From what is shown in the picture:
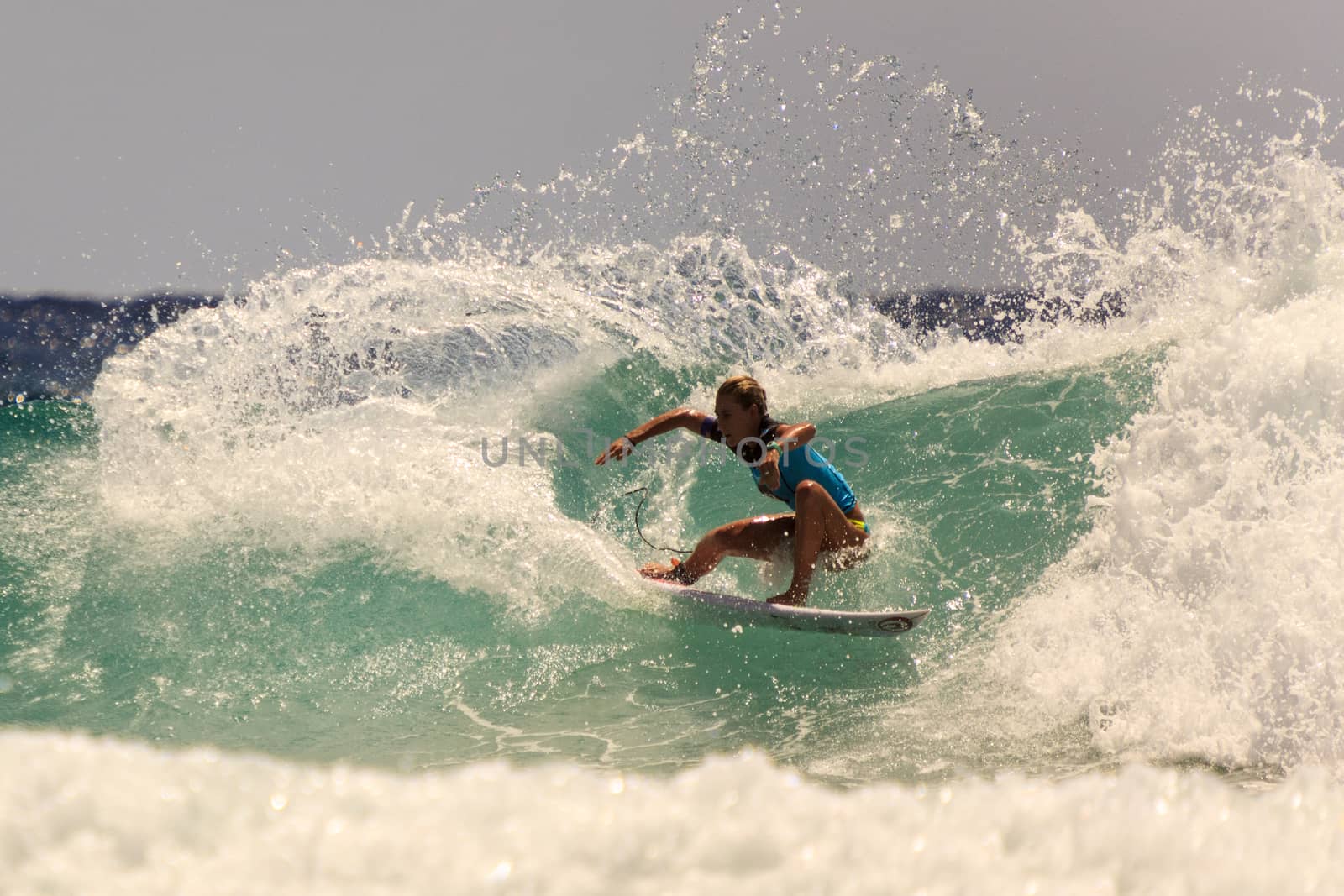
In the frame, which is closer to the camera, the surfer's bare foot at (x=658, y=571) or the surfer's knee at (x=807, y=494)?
the surfer's knee at (x=807, y=494)

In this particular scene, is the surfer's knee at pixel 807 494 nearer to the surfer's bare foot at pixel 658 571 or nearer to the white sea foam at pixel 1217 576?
the surfer's bare foot at pixel 658 571

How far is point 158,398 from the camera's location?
7867 millimetres

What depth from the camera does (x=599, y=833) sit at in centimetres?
Answer: 85

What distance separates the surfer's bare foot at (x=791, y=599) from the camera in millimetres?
5340

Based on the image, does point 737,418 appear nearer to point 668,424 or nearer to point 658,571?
point 668,424

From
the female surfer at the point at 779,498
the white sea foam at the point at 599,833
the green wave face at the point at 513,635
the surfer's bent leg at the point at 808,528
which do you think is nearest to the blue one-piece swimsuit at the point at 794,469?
the female surfer at the point at 779,498

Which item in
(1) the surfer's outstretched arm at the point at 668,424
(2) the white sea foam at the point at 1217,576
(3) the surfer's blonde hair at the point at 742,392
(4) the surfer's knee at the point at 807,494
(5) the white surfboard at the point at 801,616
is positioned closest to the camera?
(2) the white sea foam at the point at 1217,576

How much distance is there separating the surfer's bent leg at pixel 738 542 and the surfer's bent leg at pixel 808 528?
10.1 inches

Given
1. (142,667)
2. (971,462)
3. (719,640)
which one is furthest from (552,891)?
(971,462)

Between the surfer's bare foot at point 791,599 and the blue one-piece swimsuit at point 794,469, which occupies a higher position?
the blue one-piece swimsuit at point 794,469

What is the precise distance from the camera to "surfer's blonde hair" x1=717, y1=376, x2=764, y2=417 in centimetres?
564

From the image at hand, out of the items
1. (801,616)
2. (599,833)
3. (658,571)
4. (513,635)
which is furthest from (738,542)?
(599,833)

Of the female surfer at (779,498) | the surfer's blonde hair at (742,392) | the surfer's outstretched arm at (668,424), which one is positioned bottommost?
the female surfer at (779,498)

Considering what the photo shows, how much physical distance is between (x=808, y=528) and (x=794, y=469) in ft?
1.43
